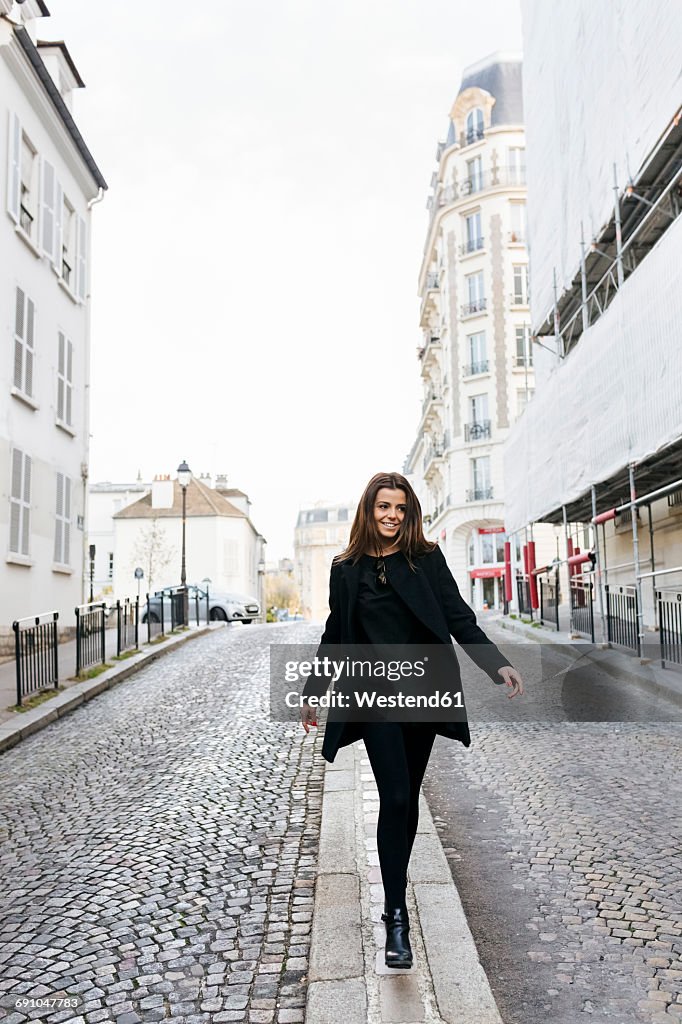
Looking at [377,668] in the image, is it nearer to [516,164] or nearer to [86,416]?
[86,416]

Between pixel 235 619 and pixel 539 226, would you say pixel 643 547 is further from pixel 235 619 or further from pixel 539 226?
pixel 235 619

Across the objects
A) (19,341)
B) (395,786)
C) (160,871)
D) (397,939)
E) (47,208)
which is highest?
(47,208)

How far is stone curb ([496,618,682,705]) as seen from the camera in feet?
31.1

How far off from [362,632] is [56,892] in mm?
2001

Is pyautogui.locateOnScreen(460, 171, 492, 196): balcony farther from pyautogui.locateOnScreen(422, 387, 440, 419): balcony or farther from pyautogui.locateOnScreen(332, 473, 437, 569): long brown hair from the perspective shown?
pyautogui.locateOnScreen(332, 473, 437, 569): long brown hair

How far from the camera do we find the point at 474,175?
4559 centimetres

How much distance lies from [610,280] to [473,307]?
94.0ft

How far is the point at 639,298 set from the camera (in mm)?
12477

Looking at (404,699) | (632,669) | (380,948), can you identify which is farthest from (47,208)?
(380,948)

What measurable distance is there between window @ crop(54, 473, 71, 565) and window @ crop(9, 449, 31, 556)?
1594 millimetres

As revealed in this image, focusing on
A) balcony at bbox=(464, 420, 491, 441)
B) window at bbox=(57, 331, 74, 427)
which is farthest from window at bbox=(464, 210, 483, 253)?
window at bbox=(57, 331, 74, 427)

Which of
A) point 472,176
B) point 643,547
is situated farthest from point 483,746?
point 472,176

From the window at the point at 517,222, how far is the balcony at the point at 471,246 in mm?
1606

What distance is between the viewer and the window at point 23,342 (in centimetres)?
1586
